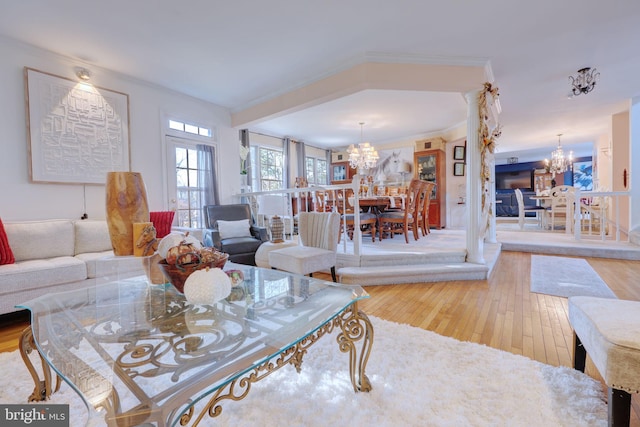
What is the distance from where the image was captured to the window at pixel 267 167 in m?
6.19

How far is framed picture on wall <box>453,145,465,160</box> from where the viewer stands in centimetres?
653

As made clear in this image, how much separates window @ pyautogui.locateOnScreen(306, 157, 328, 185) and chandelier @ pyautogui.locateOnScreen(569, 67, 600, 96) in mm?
5416

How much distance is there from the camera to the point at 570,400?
1252mm

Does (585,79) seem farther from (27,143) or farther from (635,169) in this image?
(27,143)

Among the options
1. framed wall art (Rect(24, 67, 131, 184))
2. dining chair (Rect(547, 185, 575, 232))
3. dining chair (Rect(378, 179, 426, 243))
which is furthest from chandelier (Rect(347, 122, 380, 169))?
dining chair (Rect(547, 185, 575, 232))

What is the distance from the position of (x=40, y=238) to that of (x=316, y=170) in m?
6.02

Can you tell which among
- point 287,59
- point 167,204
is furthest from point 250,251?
point 287,59

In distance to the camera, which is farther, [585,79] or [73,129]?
[585,79]

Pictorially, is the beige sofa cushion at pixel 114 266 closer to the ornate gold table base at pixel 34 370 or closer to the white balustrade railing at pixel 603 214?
the ornate gold table base at pixel 34 370

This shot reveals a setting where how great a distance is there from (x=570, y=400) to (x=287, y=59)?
3.65 meters

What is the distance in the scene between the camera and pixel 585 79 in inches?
142

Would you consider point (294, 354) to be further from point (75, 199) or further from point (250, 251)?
point (75, 199)

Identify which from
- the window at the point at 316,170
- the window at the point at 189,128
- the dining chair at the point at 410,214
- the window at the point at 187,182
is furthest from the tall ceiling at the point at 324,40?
the window at the point at 316,170

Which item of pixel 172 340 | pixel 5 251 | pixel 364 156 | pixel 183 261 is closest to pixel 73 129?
pixel 5 251
